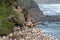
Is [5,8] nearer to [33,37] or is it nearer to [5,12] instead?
[5,12]

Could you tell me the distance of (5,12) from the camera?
22.3 ft

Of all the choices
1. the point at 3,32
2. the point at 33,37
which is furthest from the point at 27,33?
the point at 3,32

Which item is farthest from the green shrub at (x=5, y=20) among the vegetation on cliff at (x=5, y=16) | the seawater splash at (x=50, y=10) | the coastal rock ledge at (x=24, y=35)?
the seawater splash at (x=50, y=10)

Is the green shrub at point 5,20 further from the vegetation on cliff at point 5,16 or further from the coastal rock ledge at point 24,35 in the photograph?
the coastal rock ledge at point 24,35

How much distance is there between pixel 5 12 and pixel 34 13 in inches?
896

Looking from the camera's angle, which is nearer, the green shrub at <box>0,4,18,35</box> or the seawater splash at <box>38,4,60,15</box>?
the green shrub at <box>0,4,18,35</box>

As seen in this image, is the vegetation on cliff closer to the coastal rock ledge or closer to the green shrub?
the green shrub

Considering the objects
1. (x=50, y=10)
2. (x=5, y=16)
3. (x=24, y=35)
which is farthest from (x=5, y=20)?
(x=50, y=10)

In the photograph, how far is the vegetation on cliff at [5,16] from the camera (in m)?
6.34

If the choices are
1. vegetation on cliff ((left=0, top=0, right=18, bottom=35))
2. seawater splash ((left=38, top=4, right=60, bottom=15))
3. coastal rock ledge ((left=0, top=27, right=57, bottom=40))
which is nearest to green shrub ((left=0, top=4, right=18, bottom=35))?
vegetation on cliff ((left=0, top=0, right=18, bottom=35))

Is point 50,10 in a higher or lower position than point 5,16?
lower

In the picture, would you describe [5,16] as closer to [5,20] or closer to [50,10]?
[5,20]

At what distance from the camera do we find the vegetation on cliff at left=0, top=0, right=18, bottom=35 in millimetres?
6342

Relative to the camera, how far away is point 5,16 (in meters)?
6.65
